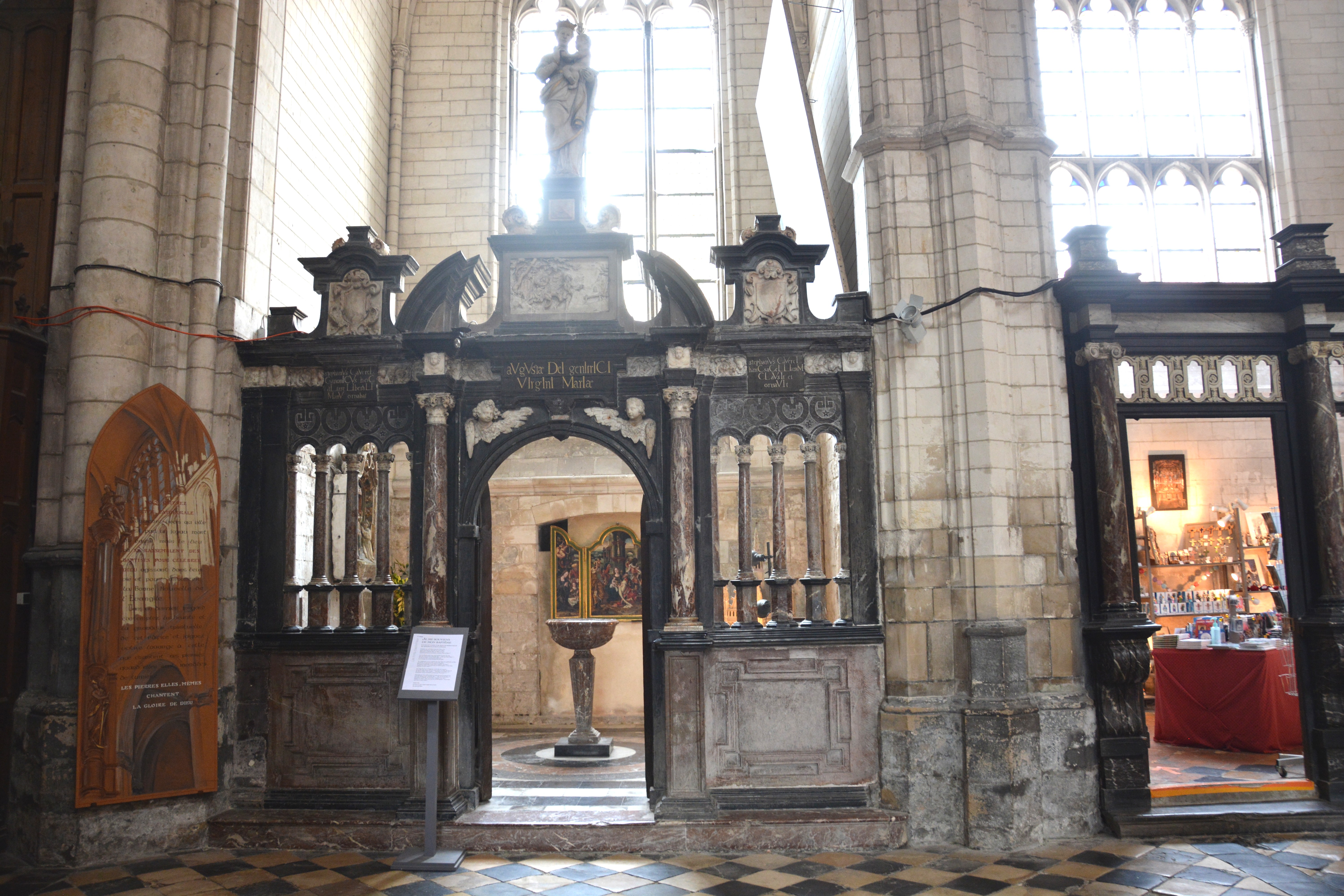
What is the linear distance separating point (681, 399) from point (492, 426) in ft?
4.28

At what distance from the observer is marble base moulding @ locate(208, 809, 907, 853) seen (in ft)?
18.6

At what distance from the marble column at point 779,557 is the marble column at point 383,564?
250 centimetres

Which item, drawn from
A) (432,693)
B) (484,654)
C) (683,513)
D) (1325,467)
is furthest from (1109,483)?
(432,693)

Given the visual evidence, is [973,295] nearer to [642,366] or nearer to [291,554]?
[642,366]

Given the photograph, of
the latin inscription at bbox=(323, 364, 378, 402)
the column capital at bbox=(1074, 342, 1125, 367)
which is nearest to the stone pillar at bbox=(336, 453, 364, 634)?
the latin inscription at bbox=(323, 364, 378, 402)

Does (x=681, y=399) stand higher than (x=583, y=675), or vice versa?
(x=681, y=399)

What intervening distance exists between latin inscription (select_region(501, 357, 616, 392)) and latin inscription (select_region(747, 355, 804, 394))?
0.92 meters

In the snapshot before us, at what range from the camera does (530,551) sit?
Result: 32.0 feet

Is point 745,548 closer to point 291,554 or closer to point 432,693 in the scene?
point 432,693

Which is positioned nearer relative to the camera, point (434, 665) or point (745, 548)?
point (434, 665)

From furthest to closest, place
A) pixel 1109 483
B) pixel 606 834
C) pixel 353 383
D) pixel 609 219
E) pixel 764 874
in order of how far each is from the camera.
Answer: pixel 609 219, pixel 353 383, pixel 1109 483, pixel 606 834, pixel 764 874

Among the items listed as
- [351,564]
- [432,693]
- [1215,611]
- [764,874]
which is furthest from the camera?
[1215,611]

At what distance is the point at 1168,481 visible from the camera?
1077cm

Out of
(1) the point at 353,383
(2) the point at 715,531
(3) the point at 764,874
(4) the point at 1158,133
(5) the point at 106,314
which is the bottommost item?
(3) the point at 764,874
